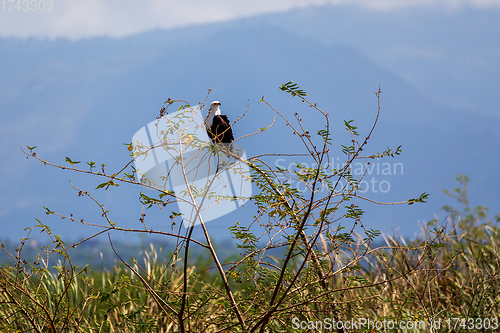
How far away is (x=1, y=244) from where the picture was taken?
333 centimetres

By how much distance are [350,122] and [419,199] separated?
675mm

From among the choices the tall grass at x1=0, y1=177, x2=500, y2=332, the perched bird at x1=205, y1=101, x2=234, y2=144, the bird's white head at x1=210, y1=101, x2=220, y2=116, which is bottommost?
the tall grass at x1=0, y1=177, x2=500, y2=332

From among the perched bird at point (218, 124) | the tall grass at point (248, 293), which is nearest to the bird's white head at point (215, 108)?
the perched bird at point (218, 124)

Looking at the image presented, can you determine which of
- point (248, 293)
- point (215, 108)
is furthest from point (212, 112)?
point (248, 293)

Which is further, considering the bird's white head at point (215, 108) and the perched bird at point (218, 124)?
the bird's white head at point (215, 108)

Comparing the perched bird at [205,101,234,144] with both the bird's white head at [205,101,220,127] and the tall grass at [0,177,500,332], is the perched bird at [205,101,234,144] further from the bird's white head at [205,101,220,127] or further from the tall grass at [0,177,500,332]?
the tall grass at [0,177,500,332]

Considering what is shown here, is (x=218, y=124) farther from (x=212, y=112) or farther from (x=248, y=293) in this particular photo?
(x=248, y=293)

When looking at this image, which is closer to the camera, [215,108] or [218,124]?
[218,124]

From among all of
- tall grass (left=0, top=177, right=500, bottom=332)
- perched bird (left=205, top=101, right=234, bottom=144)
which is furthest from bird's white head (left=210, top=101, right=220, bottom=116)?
tall grass (left=0, top=177, right=500, bottom=332)

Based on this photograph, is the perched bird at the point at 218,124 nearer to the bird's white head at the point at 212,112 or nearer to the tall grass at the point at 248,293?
the bird's white head at the point at 212,112

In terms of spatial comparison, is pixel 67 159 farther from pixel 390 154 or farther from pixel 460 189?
pixel 460 189

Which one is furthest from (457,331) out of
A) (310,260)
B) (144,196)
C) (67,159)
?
(67,159)

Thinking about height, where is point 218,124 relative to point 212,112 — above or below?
below

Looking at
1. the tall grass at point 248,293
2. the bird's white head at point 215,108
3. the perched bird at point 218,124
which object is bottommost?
the tall grass at point 248,293
